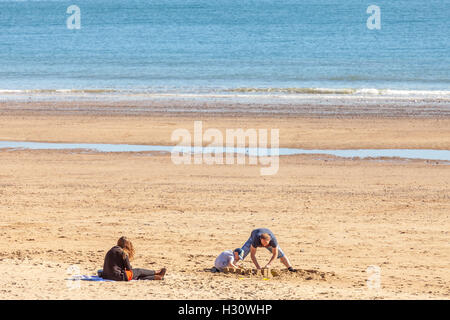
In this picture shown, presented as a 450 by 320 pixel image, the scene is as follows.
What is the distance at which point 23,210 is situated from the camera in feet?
44.5

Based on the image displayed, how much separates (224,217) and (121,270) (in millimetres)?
4081

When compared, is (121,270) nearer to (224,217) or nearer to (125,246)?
(125,246)

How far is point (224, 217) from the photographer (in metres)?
13.0

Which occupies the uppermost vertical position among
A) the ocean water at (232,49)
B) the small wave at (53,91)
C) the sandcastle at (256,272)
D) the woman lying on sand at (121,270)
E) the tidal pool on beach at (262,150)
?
the ocean water at (232,49)

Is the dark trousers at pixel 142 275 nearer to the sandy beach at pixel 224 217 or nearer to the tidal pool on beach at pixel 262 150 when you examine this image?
the sandy beach at pixel 224 217

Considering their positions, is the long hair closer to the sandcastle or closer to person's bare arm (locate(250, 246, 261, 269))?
the sandcastle

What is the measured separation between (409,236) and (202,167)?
22.8 ft

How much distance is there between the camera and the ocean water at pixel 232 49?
39.8 m

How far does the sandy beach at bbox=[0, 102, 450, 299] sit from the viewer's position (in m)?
9.11

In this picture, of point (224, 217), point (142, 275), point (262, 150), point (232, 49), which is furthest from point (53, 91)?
A: point (142, 275)

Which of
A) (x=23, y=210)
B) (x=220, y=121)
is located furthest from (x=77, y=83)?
(x=23, y=210)

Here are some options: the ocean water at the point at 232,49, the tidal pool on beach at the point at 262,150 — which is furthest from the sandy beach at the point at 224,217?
the ocean water at the point at 232,49

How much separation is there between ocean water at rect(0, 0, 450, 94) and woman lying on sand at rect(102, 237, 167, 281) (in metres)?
26.4

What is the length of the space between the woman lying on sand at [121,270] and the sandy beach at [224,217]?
0.25 metres
